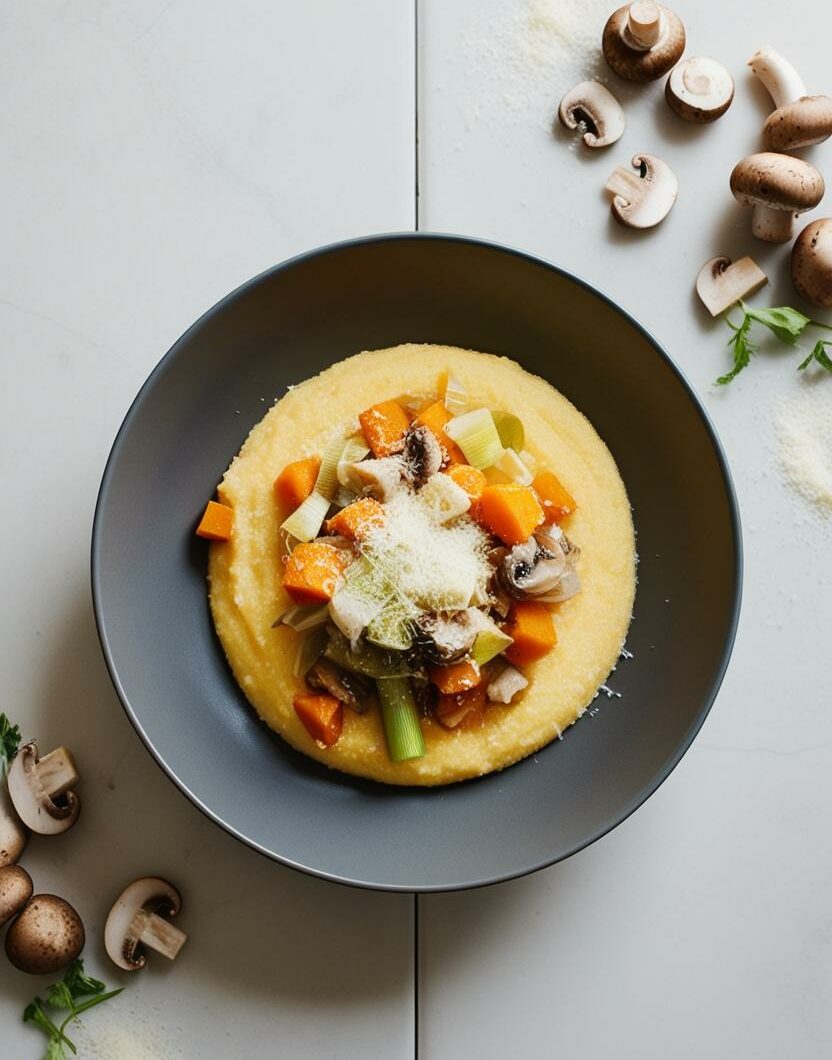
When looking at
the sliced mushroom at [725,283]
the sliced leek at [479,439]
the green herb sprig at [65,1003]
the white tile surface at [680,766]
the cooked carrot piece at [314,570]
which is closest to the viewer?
the cooked carrot piece at [314,570]

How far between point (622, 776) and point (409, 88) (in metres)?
2.09

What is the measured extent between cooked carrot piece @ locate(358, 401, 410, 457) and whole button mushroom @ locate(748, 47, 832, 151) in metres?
1.40

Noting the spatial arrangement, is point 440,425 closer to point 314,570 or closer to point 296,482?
point 296,482

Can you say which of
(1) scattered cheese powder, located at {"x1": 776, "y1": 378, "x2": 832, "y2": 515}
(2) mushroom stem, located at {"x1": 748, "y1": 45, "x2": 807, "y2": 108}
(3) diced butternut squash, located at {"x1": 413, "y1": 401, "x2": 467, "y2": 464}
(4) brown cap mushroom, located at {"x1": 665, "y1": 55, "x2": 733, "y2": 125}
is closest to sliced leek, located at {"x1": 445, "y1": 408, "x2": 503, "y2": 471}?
(3) diced butternut squash, located at {"x1": 413, "y1": 401, "x2": 467, "y2": 464}

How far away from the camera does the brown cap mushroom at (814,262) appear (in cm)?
315

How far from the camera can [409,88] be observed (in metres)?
3.35

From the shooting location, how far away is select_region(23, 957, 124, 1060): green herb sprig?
9.88ft

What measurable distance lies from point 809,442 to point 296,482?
149cm

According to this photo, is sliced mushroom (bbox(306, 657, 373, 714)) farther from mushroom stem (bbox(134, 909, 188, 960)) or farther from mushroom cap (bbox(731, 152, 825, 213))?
mushroom cap (bbox(731, 152, 825, 213))

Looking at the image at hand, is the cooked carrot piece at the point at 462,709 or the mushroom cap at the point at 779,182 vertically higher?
the mushroom cap at the point at 779,182

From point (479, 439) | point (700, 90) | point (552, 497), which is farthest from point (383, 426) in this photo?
point (700, 90)

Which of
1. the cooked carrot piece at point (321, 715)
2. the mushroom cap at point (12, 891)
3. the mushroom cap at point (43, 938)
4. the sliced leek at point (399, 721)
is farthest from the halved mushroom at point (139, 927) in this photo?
the sliced leek at point (399, 721)

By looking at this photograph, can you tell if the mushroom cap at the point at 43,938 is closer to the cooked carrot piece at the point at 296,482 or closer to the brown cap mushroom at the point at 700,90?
the cooked carrot piece at the point at 296,482

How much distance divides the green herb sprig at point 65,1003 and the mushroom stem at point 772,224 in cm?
282
